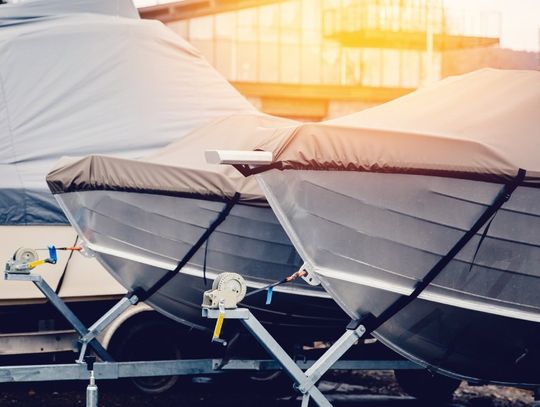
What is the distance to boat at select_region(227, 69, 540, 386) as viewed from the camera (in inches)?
239

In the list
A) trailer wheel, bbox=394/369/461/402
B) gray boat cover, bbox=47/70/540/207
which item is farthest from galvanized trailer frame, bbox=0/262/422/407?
trailer wheel, bbox=394/369/461/402

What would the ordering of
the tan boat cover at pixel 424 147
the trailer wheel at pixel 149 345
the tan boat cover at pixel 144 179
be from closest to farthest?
1. the tan boat cover at pixel 424 147
2. the tan boat cover at pixel 144 179
3. the trailer wheel at pixel 149 345

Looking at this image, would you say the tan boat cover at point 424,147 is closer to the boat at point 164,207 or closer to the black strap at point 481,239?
the black strap at point 481,239

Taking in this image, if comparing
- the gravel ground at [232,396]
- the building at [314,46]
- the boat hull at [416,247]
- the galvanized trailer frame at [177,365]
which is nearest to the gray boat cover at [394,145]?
the boat hull at [416,247]

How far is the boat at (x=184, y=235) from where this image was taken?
23.7ft

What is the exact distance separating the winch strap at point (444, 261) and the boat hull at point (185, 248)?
51.0 inches

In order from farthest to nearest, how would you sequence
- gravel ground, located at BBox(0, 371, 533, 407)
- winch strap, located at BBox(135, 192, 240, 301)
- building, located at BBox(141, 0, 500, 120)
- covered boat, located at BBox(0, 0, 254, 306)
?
building, located at BBox(141, 0, 500, 120), gravel ground, located at BBox(0, 371, 533, 407), covered boat, located at BBox(0, 0, 254, 306), winch strap, located at BBox(135, 192, 240, 301)

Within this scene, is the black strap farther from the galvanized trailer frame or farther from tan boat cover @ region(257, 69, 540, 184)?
the galvanized trailer frame

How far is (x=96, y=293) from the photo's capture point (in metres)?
8.47

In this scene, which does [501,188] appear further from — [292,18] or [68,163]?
[292,18]

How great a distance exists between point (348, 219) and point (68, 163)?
7.21 feet

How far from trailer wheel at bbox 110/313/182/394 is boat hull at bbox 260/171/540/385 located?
2506 mm

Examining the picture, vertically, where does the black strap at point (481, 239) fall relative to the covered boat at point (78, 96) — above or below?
below

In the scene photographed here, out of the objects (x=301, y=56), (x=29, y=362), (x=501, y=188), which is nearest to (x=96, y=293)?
(x=29, y=362)
